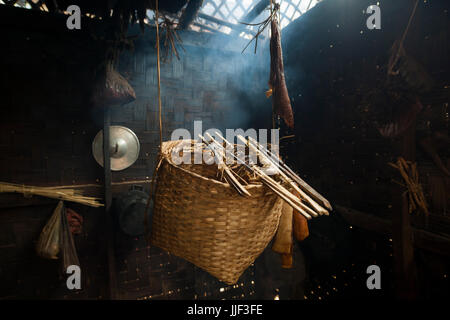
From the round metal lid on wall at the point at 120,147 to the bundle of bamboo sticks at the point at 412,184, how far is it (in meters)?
2.76

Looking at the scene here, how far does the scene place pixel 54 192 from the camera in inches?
98.4

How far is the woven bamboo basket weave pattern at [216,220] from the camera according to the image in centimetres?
130

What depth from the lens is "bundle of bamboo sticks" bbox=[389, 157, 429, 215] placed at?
189 cm

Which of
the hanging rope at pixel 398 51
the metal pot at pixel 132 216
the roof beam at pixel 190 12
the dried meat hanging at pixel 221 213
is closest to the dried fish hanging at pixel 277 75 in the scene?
the dried meat hanging at pixel 221 213

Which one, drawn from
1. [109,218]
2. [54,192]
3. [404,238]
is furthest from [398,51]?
[54,192]

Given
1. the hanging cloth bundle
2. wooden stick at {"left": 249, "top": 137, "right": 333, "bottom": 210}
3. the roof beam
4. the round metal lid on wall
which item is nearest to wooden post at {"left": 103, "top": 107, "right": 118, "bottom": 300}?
the round metal lid on wall

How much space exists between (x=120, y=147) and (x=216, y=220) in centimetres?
198

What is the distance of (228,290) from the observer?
338 cm

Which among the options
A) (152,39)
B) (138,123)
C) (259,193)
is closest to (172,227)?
(259,193)

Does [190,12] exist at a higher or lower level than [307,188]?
higher

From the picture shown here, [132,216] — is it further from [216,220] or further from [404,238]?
[404,238]

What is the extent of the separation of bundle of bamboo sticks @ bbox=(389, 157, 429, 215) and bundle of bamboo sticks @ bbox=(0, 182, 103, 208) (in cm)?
302

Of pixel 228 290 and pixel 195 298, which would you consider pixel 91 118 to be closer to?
pixel 195 298

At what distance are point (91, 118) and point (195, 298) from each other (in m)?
2.66
